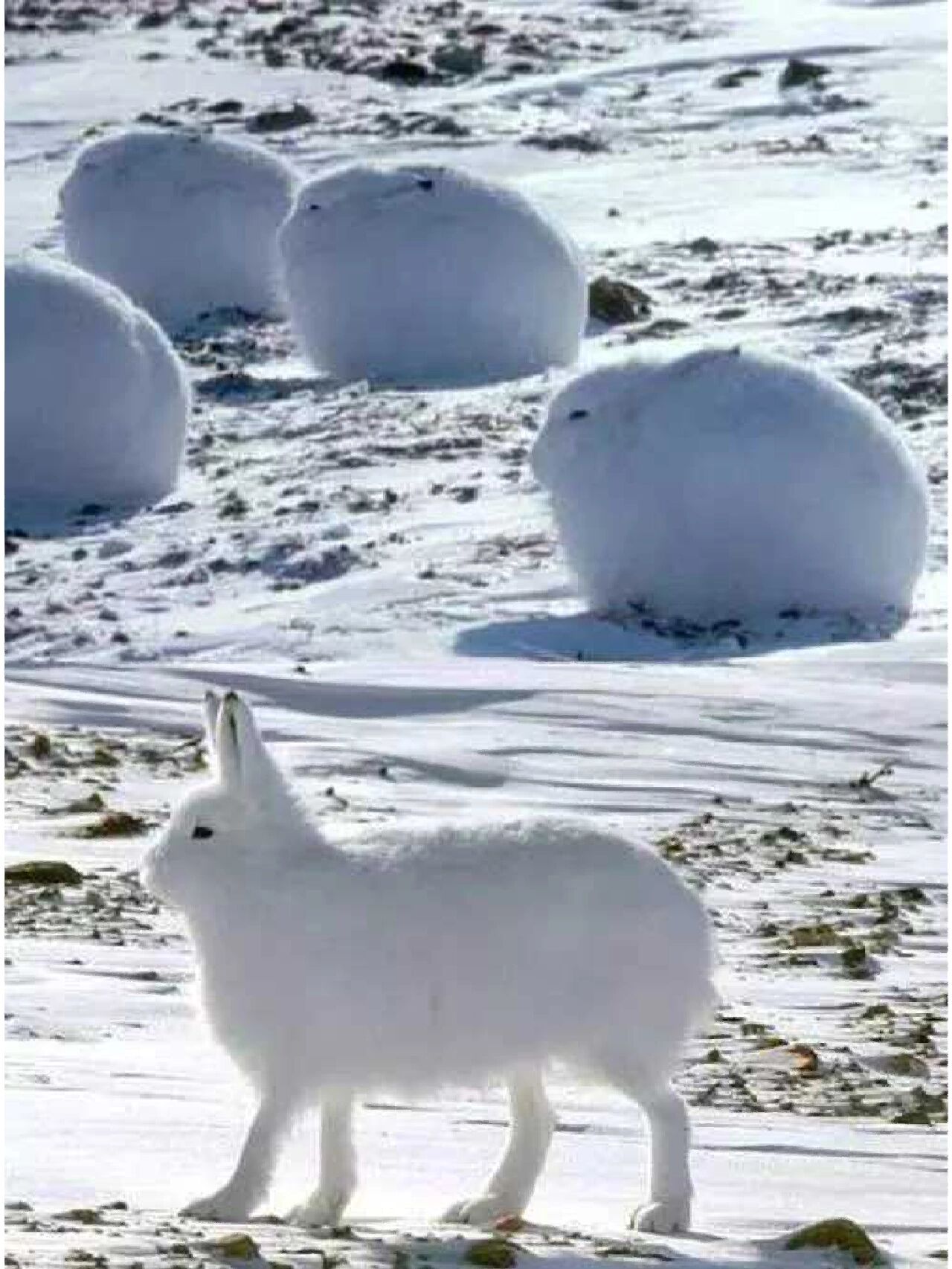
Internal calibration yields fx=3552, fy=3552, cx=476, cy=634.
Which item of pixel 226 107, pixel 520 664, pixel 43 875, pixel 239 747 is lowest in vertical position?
pixel 226 107

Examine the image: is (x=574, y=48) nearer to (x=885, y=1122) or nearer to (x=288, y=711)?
(x=288, y=711)

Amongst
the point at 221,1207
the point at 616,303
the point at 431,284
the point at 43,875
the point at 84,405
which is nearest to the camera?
the point at 221,1207

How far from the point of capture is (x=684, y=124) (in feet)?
102

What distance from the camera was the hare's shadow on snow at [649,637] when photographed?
1592 cm

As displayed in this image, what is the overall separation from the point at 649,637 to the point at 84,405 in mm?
5273

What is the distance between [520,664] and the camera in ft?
46.0

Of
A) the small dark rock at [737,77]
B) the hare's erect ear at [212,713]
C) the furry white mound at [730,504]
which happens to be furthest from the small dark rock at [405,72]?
the hare's erect ear at [212,713]

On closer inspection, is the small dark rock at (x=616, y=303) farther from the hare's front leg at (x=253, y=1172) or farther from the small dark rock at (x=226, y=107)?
the hare's front leg at (x=253, y=1172)

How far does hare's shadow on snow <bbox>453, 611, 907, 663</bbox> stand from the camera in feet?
52.2

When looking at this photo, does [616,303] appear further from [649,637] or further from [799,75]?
[799,75]

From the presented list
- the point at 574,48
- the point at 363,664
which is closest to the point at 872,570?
the point at 363,664

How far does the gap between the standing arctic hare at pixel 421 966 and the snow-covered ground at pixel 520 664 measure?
176 mm

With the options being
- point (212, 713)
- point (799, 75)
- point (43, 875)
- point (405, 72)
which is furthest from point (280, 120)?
point (212, 713)

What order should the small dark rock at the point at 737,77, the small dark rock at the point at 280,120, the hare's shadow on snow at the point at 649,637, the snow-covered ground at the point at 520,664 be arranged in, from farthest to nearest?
the small dark rock at the point at 737,77
the small dark rock at the point at 280,120
the hare's shadow on snow at the point at 649,637
the snow-covered ground at the point at 520,664
